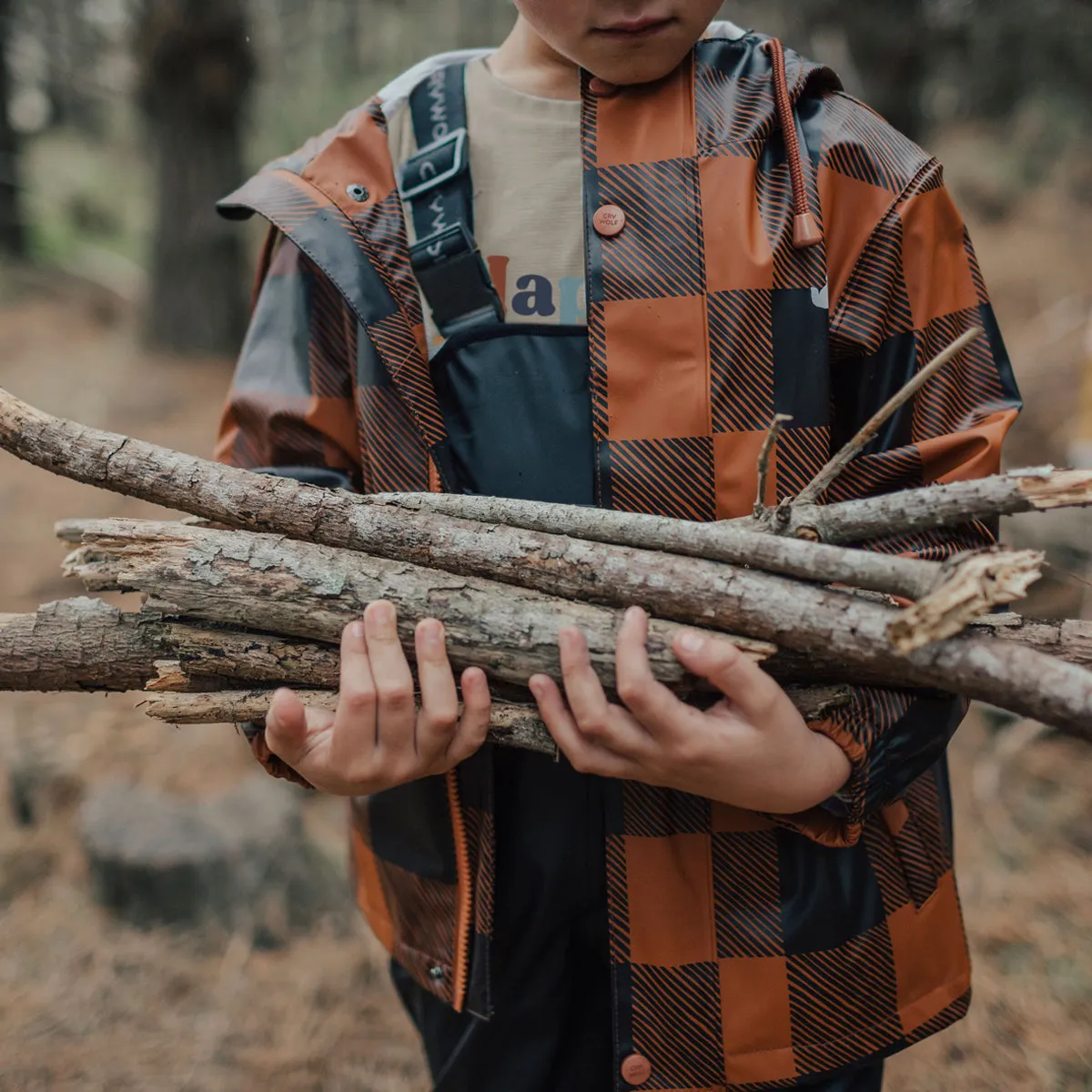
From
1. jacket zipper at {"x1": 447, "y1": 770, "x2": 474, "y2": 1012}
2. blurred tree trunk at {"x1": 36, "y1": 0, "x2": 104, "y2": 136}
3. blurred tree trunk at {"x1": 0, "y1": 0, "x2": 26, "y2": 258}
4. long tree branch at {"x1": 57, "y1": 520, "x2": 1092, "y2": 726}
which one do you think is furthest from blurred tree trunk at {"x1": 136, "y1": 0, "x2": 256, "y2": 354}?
jacket zipper at {"x1": 447, "y1": 770, "x2": 474, "y2": 1012}

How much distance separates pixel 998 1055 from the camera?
267cm

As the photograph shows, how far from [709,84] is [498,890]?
145cm

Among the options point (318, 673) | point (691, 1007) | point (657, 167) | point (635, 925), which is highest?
point (657, 167)

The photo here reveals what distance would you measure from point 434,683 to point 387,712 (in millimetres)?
79

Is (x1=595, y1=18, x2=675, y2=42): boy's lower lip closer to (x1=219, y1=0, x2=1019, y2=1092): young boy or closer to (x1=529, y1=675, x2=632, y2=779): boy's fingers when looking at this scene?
(x1=219, y1=0, x2=1019, y2=1092): young boy

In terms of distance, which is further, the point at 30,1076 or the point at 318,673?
the point at 30,1076

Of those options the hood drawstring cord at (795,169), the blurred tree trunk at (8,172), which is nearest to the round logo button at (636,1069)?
the hood drawstring cord at (795,169)

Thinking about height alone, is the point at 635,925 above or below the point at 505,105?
below

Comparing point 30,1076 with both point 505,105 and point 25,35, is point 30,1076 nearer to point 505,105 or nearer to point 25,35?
point 505,105

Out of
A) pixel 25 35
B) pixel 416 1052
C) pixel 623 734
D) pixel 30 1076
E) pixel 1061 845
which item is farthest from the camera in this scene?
pixel 25 35

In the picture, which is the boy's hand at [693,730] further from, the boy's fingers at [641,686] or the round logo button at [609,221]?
the round logo button at [609,221]

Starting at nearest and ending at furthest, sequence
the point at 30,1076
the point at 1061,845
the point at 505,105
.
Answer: the point at 505,105 → the point at 30,1076 → the point at 1061,845

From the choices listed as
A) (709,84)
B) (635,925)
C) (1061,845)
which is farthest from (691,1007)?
(1061,845)

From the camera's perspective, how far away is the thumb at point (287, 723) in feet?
4.33
